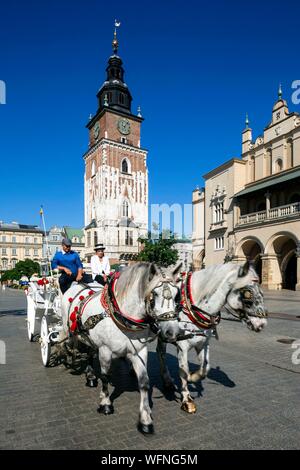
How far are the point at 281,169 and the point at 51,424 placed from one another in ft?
97.7

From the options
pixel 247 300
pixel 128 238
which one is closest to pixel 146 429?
pixel 247 300

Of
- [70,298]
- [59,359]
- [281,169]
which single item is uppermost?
[281,169]

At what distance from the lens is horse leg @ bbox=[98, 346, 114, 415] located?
12.6 ft

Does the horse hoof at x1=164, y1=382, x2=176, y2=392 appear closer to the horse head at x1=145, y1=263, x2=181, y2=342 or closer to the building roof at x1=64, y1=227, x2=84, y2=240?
the horse head at x1=145, y1=263, x2=181, y2=342

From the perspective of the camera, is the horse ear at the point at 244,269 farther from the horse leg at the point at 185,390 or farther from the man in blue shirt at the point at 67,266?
the man in blue shirt at the point at 67,266

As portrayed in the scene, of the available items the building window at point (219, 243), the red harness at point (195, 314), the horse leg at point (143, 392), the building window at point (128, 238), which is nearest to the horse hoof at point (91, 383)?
the horse leg at point (143, 392)

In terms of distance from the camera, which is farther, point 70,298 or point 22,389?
point 70,298

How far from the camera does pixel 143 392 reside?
362 cm

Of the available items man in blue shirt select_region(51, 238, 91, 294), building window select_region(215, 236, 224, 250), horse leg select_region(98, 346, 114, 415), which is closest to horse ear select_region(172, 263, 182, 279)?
horse leg select_region(98, 346, 114, 415)

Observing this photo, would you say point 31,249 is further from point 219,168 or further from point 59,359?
point 59,359

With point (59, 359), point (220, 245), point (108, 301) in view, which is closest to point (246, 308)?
point (108, 301)

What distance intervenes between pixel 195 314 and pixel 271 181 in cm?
2675
